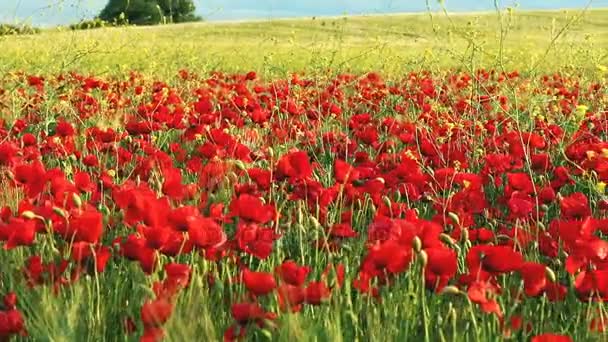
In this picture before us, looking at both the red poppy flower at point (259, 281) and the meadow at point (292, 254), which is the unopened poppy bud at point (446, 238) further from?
the red poppy flower at point (259, 281)

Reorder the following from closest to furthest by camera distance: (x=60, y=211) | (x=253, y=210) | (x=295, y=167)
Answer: (x=60, y=211) → (x=253, y=210) → (x=295, y=167)

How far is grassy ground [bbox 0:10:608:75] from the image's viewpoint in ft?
14.6

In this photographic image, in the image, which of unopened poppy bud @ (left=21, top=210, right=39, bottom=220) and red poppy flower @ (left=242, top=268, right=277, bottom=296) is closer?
red poppy flower @ (left=242, top=268, right=277, bottom=296)

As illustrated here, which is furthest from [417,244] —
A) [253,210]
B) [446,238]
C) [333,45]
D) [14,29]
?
[333,45]

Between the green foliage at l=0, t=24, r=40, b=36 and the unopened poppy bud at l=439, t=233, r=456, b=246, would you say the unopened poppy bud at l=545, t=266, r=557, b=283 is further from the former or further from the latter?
the green foliage at l=0, t=24, r=40, b=36

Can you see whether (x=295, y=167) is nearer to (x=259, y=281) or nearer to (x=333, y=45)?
(x=259, y=281)

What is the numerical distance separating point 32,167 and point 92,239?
0.58 m

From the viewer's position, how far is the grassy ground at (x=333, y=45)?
4.45m

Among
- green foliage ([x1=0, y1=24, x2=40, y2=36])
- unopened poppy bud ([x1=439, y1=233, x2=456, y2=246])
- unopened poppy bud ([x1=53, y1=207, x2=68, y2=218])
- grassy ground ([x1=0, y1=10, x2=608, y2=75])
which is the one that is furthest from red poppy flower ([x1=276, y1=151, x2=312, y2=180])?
Result: green foliage ([x1=0, y1=24, x2=40, y2=36])

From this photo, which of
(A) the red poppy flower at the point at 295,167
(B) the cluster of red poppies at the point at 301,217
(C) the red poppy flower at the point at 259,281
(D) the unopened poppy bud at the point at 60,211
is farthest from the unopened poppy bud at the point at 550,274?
(D) the unopened poppy bud at the point at 60,211

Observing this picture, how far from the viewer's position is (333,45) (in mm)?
6547

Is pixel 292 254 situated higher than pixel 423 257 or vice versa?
pixel 423 257

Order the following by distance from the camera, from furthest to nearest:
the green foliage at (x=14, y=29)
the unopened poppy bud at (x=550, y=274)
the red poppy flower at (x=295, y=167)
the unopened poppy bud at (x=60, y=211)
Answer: the green foliage at (x=14, y=29)
the red poppy flower at (x=295, y=167)
the unopened poppy bud at (x=60, y=211)
the unopened poppy bud at (x=550, y=274)

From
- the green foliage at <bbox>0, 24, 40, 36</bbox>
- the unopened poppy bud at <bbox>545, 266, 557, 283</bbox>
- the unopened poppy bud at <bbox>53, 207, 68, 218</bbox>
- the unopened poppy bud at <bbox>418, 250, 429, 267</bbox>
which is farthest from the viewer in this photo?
the green foliage at <bbox>0, 24, 40, 36</bbox>
